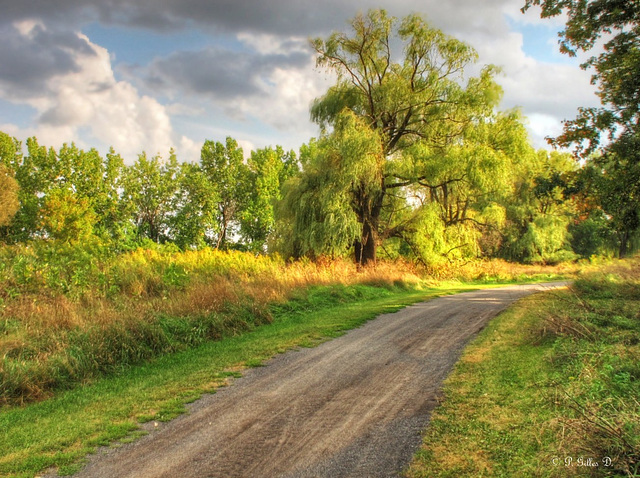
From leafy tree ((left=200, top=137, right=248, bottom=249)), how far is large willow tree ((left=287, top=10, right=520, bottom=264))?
2754 centimetres

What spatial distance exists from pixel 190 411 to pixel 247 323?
17.8ft

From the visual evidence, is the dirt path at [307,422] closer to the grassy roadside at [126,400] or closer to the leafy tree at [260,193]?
the grassy roadside at [126,400]

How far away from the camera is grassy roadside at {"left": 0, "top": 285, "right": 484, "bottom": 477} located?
14.6 feet

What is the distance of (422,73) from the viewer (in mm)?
24438

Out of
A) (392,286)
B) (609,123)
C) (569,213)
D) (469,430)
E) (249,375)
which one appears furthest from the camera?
(569,213)

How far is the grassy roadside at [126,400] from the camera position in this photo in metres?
4.45

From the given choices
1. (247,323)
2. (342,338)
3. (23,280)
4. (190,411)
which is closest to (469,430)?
(190,411)

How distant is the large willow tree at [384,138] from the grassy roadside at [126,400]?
481 inches

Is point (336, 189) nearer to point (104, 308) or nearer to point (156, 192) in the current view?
point (104, 308)

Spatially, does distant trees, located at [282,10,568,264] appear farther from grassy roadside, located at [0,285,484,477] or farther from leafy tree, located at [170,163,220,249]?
leafy tree, located at [170,163,220,249]

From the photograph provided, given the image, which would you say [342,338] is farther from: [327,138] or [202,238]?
[202,238]

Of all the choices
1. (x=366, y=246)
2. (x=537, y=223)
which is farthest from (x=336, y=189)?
(x=537, y=223)

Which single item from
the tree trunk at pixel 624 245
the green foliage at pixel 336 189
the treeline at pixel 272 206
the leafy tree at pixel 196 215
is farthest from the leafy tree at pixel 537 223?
the leafy tree at pixel 196 215

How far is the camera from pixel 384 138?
2403cm
